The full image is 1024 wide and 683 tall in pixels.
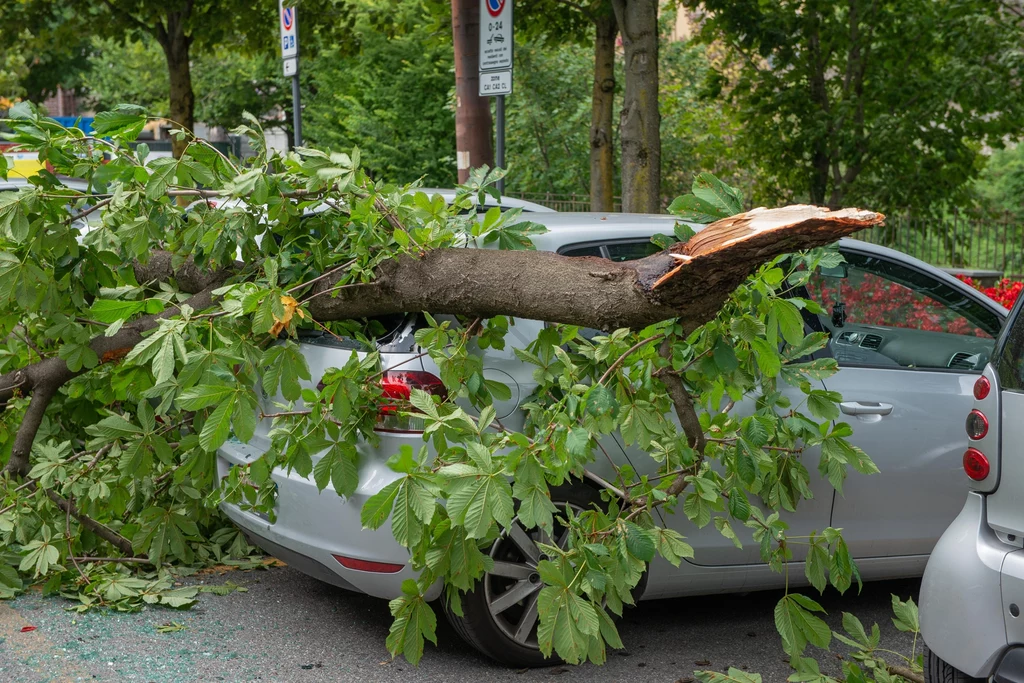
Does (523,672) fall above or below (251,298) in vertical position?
below

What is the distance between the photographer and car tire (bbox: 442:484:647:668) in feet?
13.6

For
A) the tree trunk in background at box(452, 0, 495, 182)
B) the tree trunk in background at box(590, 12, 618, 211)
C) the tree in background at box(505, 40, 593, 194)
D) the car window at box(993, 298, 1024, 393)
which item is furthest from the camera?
the tree in background at box(505, 40, 593, 194)

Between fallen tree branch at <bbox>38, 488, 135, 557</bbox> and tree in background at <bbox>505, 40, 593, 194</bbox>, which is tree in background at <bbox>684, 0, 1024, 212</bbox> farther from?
fallen tree branch at <bbox>38, 488, 135, 557</bbox>

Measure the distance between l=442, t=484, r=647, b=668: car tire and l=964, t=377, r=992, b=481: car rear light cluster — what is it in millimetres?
1383

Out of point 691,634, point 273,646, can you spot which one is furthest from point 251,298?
point 691,634

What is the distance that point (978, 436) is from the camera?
3.33 m

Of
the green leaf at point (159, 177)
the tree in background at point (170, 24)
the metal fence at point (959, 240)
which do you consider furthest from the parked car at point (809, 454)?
the tree in background at point (170, 24)

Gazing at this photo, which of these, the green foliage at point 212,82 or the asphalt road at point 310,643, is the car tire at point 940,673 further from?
the green foliage at point 212,82

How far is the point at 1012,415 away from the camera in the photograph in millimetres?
3197

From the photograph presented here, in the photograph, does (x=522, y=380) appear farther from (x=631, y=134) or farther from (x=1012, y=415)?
(x=631, y=134)

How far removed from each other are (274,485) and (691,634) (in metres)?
1.88

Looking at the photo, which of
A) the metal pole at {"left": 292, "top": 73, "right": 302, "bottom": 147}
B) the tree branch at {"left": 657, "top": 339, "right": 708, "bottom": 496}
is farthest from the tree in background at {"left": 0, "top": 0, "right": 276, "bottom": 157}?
the tree branch at {"left": 657, "top": 339, "right": 708, "bottom": 496}

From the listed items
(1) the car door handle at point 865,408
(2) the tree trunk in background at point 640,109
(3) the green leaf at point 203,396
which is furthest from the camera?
Answer: (2) the tree trunk in background at point 640,109

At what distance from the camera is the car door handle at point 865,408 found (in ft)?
15.1
